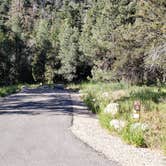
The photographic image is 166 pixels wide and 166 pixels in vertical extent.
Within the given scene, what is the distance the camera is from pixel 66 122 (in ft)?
52.8

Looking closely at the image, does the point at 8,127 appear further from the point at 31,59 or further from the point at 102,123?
the point at 31,59

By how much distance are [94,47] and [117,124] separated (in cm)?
3641

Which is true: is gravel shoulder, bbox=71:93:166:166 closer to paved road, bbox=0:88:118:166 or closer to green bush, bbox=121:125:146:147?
green bush, bbox=121:125:146:147

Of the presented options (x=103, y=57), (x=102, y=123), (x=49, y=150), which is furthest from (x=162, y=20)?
(x=103, y=57)

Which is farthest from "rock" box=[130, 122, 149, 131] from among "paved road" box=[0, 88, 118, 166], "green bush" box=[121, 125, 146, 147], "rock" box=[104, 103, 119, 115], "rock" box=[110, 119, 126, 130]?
"rock" box=[104, 103, 119, 115]

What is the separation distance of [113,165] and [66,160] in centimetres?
106

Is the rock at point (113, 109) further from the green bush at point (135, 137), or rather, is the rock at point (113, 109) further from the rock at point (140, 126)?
the green bush at point (135, 137)

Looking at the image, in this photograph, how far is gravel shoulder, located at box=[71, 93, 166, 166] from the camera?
993cm

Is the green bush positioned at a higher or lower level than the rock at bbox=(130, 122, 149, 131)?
lower

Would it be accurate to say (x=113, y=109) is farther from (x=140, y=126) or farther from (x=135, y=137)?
(x=135, y=137)

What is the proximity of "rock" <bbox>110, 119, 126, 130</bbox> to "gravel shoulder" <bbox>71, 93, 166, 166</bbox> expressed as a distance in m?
0.33

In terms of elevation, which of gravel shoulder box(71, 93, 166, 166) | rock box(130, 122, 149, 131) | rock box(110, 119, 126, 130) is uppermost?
rock box(130, 122, 149, 131)

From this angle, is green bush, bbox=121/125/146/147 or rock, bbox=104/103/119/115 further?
rock, bbox=104/103/119/115

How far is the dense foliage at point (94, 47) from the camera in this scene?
82.4 ft
